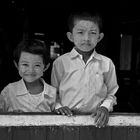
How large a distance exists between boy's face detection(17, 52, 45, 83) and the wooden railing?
0.84 ft

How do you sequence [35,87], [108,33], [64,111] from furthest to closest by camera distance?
1. [108,33]
2. [35,87]
3. [64,111]

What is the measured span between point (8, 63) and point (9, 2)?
1180mm

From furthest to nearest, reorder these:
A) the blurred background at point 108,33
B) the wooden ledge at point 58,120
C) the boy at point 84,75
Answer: the blurred background at point 108,33, the boy at point 84,75, the wooden ledge at point 58,120

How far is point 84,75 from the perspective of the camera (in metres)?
2.37

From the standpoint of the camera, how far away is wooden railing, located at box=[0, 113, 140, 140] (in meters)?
2.24

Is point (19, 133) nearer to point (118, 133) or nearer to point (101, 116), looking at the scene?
point (101, 116)

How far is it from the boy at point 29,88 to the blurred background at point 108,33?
3.32 m

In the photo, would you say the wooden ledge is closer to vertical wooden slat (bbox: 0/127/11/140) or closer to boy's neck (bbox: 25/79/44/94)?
vertical wooden slat (bbox: 0/127/11/140)

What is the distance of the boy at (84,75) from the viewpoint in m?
2.33

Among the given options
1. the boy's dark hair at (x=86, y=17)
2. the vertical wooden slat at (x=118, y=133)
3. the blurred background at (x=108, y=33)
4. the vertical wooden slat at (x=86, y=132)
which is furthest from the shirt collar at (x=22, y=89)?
the blurred background at (x=108, y=33)

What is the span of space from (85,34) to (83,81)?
318 millimetres

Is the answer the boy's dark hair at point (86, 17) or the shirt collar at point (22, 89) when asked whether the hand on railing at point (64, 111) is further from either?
the boy's dark hair at point (86, 17)

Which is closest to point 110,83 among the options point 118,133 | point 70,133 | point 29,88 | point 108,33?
point 118,133

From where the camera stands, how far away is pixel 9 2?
21.4 ft
